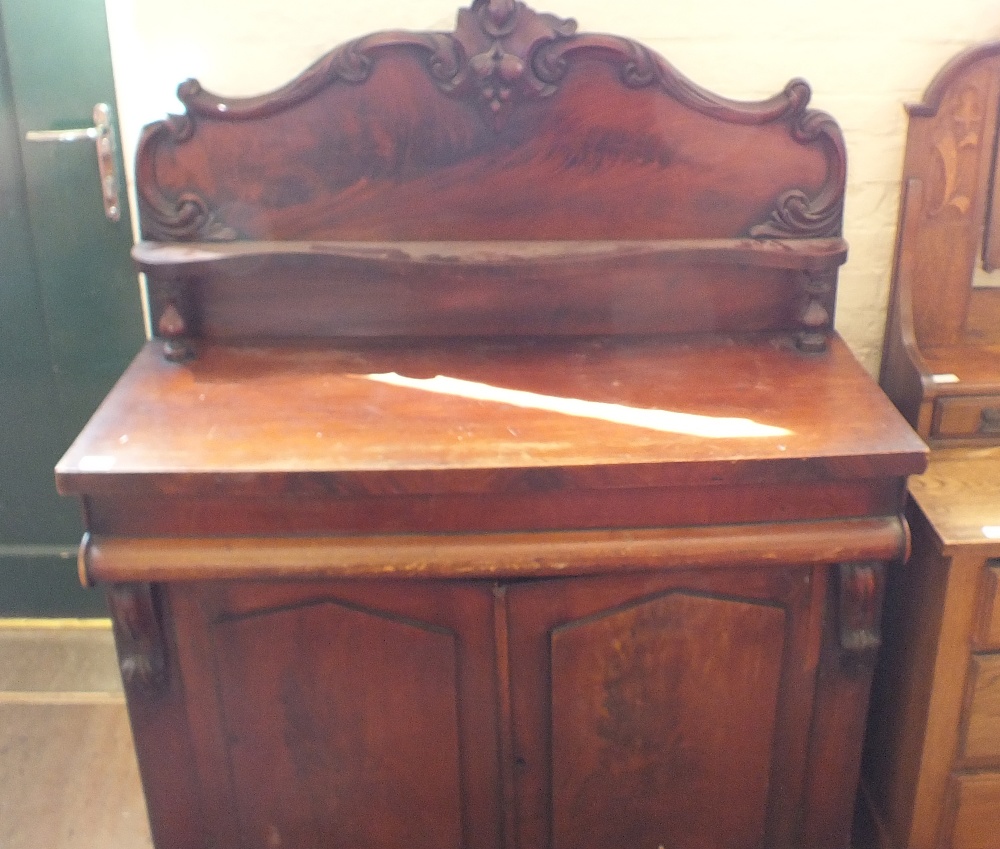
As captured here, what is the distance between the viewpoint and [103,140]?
1789 millimetres

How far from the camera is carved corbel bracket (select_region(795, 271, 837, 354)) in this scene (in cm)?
155

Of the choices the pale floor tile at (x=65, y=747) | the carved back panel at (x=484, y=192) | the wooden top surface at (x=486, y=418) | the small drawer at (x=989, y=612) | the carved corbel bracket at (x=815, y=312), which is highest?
the carved back panel at (x=484, y=192)

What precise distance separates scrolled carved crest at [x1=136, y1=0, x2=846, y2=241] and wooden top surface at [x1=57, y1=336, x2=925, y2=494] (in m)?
0.24

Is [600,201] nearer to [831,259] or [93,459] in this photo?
[831,259]

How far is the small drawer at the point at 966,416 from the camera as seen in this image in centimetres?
152

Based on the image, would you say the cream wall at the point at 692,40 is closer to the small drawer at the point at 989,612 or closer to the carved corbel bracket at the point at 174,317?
the carved corbel bracket at the point at 174,317

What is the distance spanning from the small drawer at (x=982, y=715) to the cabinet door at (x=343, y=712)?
684mm

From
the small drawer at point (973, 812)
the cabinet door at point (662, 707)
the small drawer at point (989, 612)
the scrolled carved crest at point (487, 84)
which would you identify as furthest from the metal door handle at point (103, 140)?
the small drawer at point (973, 812)

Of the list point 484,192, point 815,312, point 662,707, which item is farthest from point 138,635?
point 815,312

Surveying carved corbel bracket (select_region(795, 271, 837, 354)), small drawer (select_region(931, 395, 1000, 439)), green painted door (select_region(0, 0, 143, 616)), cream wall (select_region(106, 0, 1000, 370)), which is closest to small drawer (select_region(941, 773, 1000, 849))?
small drawer (select_region(931, 395, 1000, 439))

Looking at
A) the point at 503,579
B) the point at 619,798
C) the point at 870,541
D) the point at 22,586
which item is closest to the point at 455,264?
the point at 503,579

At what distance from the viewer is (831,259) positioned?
5.04 ft

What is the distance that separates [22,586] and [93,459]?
118 cm

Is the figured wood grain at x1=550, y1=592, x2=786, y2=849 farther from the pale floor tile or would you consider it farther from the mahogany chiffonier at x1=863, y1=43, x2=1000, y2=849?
the pale floor tile
